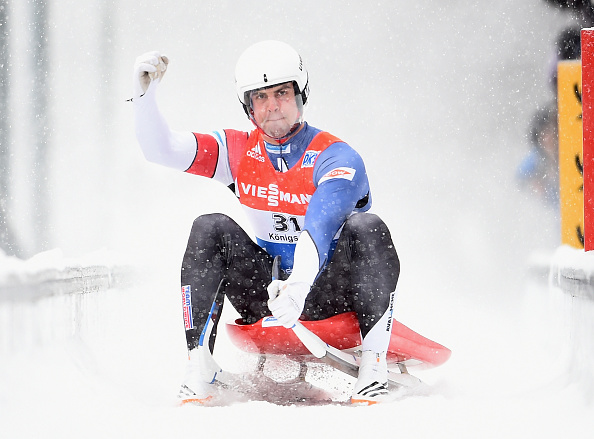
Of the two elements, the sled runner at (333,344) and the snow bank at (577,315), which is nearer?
the sled runner at (333,344)

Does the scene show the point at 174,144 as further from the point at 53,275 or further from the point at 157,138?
the point at 53,275

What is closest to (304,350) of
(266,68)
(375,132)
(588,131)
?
(266,68)

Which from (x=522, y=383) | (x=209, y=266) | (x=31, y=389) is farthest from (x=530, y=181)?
(x=31, y=389)

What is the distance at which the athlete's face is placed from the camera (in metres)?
2.41

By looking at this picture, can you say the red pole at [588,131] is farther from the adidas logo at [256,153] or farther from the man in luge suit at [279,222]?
the adidas logo at [256,153]

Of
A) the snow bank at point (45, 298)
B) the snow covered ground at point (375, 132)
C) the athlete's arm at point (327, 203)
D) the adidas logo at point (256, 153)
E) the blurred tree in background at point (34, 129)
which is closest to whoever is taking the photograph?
the athlete's arm at point (327, 203)

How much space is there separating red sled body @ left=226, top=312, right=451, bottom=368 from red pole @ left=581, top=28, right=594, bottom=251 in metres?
1.03

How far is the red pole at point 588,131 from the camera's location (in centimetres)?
303

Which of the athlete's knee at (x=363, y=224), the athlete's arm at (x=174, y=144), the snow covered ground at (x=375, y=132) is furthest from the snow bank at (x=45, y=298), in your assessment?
the athlete's knee at (x=363, y=224)

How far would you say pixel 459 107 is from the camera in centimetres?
677

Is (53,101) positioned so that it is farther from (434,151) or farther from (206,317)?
(206,317)

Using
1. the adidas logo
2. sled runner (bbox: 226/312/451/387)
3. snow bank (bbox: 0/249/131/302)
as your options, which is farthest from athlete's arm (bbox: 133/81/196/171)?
snow bank (bbox: 0/249/131/302)

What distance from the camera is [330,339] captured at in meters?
2.35

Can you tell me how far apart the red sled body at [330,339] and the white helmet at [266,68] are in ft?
2.59
